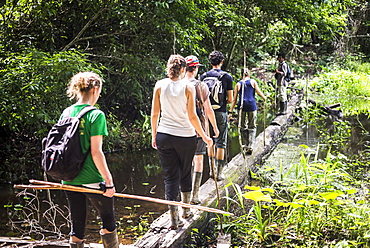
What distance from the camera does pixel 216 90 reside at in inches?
225

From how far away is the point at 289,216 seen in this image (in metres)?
5.01

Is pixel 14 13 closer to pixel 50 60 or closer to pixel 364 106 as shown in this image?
pixel 50 60

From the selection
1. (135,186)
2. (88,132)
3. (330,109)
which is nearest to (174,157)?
(88,132)

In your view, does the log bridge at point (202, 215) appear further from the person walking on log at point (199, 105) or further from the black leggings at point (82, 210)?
the black leggings at point (82, 210)

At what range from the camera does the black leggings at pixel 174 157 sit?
4188mm

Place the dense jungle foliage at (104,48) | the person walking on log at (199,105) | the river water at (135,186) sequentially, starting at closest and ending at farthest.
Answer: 1. the person walking on log at (199,105)
2. the river water at (135,186)
3. the dense jungle foliage at (104,48)

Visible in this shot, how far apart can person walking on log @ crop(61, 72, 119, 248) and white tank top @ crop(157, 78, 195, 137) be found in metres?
0.95

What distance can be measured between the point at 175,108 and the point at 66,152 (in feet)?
4.52

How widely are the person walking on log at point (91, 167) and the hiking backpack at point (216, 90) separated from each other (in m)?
2.56

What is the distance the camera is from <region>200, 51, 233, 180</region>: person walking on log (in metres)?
5.75

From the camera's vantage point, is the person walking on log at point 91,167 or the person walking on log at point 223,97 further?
the person walking on log at point 223,97

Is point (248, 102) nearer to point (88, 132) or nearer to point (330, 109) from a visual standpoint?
point (88, 132)

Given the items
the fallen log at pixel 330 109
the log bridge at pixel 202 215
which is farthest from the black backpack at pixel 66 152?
the fallen log at pixel 330 109

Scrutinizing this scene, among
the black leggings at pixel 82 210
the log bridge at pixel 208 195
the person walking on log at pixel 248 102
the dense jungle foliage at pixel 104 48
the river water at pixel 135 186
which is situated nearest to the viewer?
the black leggings at pixel 82 210
